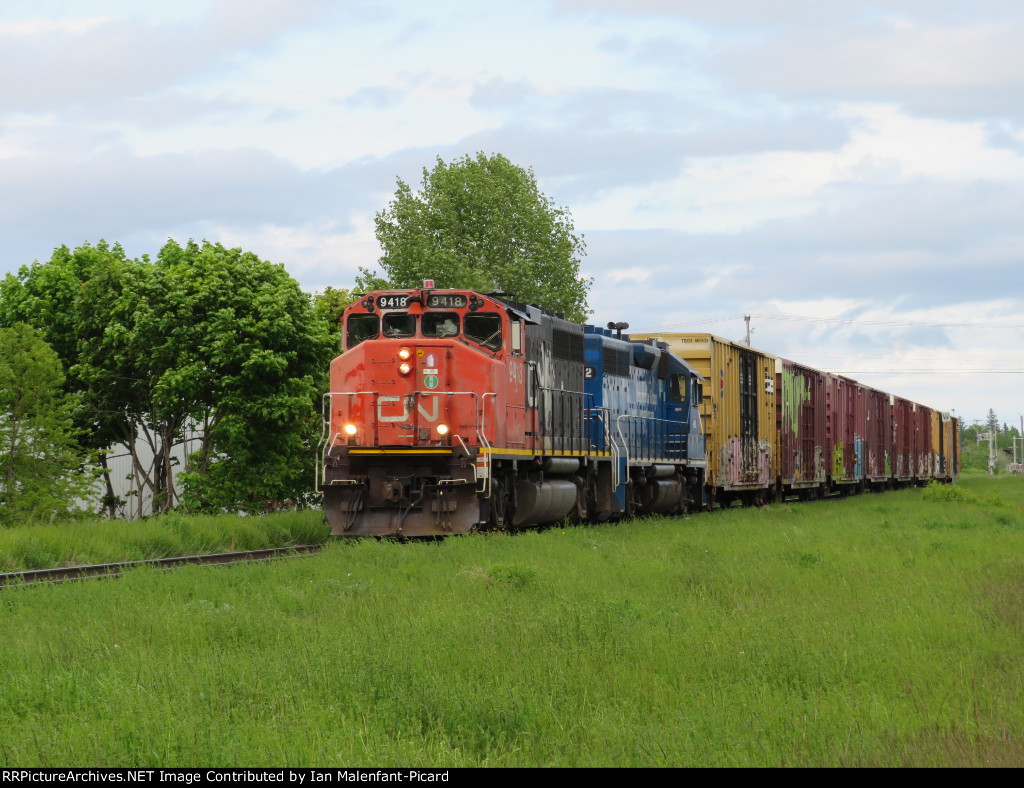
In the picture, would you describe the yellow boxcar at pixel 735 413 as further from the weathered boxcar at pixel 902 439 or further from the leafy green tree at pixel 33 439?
the weathered boxcar at pixel 902 439

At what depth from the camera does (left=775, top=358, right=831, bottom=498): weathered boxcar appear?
108 feet

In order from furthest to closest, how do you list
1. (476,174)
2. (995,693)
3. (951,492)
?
(476,174)
(951,492)
(995,693)

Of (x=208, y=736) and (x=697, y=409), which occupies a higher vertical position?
(x=697, y=409)

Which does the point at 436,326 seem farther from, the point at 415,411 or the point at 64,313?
the point at 64,313

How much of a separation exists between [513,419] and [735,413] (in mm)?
11872

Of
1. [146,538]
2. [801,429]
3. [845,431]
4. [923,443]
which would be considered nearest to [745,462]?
Answer: [801,429]

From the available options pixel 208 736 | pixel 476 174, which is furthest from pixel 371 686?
pixel 476 174

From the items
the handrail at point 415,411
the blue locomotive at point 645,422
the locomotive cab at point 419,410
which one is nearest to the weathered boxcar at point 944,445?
the blue locomotive at point 645,422

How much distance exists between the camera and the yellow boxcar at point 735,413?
90.6 feet

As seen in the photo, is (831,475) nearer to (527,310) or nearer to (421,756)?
(527,310)

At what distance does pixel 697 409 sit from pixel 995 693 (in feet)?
64.6

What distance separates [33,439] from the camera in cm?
2516

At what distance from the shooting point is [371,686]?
24.3 ft

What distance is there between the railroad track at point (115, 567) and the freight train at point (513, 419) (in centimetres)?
149
